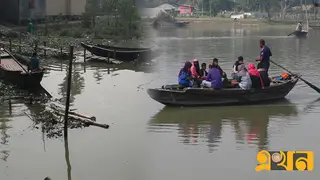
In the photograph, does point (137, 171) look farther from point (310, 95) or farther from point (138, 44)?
point (138, 44)

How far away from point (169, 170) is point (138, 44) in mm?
26595

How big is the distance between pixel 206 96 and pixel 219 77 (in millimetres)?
604

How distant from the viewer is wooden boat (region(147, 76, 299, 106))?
13.2 metres

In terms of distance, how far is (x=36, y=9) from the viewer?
34469mm

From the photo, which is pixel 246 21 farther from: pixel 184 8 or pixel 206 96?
pixel 206 96

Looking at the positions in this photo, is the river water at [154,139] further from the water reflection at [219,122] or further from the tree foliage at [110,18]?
the tree foliage at [110,18]

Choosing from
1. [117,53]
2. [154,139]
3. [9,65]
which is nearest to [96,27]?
[117,53]

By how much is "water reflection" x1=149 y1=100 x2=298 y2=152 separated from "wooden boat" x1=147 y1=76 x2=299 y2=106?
0.18 m

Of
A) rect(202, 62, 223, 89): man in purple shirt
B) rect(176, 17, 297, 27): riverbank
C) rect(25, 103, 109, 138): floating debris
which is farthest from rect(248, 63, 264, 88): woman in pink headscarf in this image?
rect(176, 17, 297, 27): riverbank

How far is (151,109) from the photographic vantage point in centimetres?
1373

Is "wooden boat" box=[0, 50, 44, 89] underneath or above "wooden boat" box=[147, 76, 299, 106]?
above

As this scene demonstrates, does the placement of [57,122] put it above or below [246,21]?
below

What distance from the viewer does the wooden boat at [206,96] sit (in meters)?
13.2

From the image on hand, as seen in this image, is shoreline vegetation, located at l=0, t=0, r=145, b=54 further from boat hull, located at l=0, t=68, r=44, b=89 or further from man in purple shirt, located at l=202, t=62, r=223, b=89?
man in purple shirt, located at l=202, t=62, r=223, b=89
